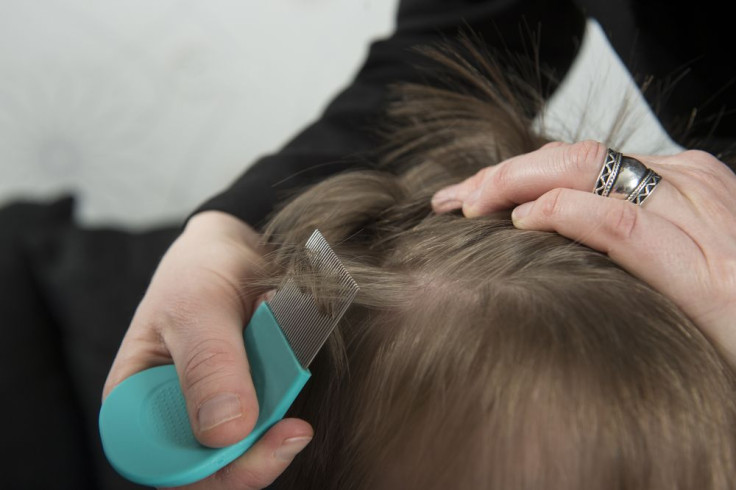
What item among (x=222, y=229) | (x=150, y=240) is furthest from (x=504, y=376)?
(x=150, y=240)

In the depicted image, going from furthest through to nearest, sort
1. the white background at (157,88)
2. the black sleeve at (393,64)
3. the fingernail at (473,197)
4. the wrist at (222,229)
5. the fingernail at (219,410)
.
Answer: the white background at (157,88), the black sleeve at (393,64), the wrist at (222,229), the fingernail at (473,197), the fingernail at (219,410)

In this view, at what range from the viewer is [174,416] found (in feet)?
1.57

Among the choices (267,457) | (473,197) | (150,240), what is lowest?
(150,240)

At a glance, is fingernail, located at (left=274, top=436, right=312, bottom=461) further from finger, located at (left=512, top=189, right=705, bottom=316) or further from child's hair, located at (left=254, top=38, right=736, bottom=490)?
finger, located at (left=512, top=189, right=705, bottom=316)

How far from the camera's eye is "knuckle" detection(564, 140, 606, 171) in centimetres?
51

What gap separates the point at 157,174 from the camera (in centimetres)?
134

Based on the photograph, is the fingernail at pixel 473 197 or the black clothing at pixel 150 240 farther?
the black clothing at pixel 150 240

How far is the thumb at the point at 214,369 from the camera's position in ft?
1.44

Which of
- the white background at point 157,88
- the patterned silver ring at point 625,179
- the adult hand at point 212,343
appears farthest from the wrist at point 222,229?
the white background at point 157,88

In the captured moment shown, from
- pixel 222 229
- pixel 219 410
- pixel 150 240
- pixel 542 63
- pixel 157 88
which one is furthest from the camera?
pixel 157 88

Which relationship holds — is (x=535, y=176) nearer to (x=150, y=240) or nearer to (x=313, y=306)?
(x=313, y=306)

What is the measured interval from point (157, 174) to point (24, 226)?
0.46 m

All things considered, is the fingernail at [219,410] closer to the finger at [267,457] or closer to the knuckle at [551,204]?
the finger at [267,457]

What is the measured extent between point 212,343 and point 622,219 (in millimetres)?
334
